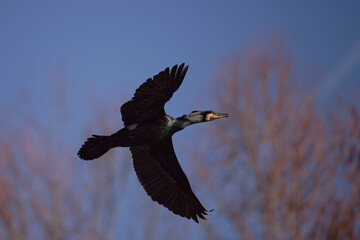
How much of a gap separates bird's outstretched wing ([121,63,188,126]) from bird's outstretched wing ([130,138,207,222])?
73cm

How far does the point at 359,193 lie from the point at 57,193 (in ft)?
21.5

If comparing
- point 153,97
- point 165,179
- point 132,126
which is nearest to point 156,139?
point 132,126

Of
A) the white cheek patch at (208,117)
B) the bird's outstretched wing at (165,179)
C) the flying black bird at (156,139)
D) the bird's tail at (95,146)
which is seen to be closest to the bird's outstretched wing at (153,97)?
the flying black bird at (156,139)

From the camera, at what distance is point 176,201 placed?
19.5ft

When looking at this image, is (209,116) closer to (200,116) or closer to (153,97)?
(200,116)

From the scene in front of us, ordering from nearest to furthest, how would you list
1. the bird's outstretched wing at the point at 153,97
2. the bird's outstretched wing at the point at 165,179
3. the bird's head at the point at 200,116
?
1. the bird's outstretched wing at the point at 153,97
2. the bird's head at the point at 200,116
3. the bird's outstretched wing at the point at 165,179

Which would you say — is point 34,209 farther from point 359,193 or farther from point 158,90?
point 158,90

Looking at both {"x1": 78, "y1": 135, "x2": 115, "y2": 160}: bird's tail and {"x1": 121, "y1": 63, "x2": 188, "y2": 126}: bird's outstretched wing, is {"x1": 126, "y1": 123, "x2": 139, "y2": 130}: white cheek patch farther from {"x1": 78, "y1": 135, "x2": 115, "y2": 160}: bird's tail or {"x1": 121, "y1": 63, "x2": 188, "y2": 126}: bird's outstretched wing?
{"x1": 78, "y1": 135, "x2": 115, "y2": 160}: bird's tail

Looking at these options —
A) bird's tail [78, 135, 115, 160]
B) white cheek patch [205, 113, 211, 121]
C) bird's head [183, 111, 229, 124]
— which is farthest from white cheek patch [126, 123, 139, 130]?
white cheek patch [205, 113, 211, 121]

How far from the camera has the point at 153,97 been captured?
16.6 ft

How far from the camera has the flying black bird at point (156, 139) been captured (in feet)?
16.4

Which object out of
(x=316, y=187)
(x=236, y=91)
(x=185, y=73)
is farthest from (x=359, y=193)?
(x=185, y=73)

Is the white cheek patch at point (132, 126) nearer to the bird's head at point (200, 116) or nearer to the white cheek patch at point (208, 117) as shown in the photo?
the bird's head at point (200, 116)

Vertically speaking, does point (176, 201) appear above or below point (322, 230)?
below
